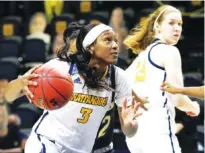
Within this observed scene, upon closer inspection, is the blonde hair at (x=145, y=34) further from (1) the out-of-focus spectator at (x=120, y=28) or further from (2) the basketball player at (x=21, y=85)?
(1) the out-of-focus spectator at (x=120, y=28)

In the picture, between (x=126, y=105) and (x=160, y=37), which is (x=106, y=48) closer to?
(x=126, y=105)

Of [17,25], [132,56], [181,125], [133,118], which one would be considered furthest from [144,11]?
[133,118]

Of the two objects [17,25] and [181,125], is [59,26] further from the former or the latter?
[181,125]

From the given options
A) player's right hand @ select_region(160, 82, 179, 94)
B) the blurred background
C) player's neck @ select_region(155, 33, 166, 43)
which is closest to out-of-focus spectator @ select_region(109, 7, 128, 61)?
the blurred background

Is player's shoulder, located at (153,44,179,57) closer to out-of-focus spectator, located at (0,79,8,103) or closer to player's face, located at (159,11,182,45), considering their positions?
player's face, located at (159,11,182,45)

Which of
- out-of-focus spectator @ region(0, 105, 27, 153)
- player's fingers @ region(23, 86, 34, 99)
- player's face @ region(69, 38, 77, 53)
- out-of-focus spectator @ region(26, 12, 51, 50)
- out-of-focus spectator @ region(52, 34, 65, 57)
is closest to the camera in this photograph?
player's fingers @ region(23, 86, 34, 99)

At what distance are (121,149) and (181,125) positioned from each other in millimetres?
744

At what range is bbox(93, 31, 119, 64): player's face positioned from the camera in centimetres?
473

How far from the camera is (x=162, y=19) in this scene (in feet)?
19.2

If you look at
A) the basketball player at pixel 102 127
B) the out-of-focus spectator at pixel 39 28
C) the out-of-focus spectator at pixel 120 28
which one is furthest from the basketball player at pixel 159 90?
the out-of-focus spectator at pixel 39 28

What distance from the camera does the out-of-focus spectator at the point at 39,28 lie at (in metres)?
10.2

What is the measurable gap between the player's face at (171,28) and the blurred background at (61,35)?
2351 millimetres

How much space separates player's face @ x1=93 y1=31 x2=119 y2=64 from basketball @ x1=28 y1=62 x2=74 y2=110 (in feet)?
0.98

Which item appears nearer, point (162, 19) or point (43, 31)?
point (162, 19)
